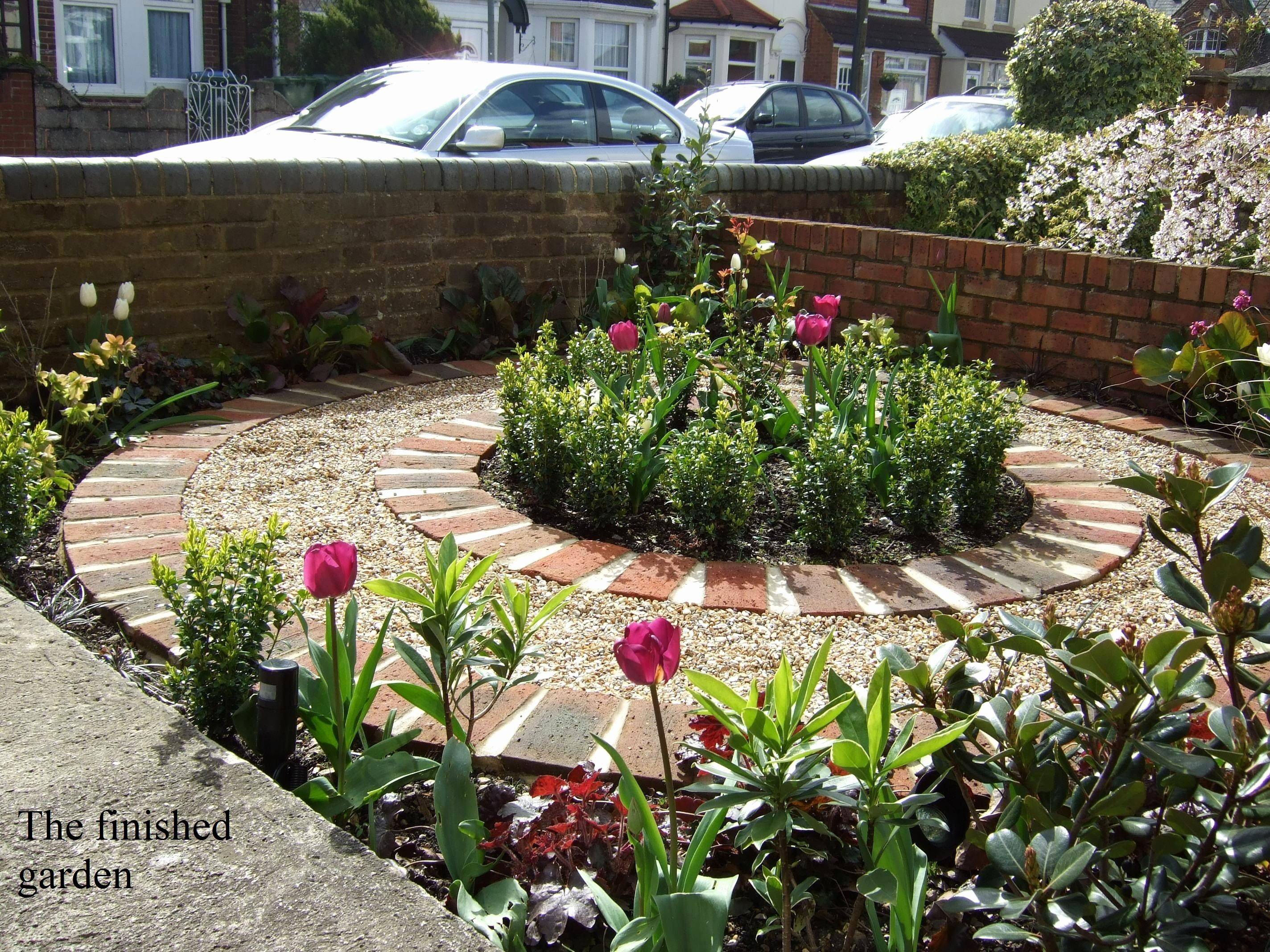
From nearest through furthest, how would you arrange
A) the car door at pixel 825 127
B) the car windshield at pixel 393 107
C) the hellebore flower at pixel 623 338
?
the hellebore flower at pixel 623 338
the car windshield at pixel 393 107
the car door at pixel 825 127

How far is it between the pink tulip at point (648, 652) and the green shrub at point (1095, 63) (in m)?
8.43

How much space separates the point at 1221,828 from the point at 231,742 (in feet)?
5.07

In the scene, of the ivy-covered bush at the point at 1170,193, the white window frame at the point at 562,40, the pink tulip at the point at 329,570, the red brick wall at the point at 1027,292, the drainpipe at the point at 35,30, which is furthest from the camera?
the white window frame at the point at 562,40

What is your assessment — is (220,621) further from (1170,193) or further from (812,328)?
(1170,193)

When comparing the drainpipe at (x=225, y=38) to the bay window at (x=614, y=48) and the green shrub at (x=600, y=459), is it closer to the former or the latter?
the bay window at (x=614, y=48)

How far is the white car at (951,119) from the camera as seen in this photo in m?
9.94

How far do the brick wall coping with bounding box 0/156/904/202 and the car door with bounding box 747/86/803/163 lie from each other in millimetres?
5865

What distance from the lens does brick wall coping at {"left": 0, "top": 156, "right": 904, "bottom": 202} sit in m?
3.88

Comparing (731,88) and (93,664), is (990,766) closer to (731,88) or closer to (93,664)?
(93,664)

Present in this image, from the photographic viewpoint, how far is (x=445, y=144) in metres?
6.14

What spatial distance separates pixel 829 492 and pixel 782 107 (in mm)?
10474

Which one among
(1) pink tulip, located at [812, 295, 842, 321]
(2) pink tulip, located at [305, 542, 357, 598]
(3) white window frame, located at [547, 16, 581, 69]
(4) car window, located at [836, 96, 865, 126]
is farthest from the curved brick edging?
(3) white window frame, located at [547, 16, 581, 69]

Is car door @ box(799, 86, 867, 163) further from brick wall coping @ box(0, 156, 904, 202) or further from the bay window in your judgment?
the bay window

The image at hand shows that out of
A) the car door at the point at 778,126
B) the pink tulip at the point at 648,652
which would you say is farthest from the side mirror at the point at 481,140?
the car door at the point at 778,126
